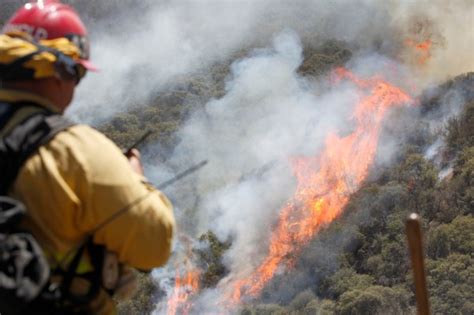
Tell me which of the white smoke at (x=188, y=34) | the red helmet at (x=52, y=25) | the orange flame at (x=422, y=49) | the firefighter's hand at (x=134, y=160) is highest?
the red helmet at (x=52, y=25)

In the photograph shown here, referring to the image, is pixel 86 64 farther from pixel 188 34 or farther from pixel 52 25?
pixel 188 34

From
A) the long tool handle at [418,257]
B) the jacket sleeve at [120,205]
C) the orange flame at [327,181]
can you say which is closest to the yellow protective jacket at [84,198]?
the jacket sleeve at [120,205]

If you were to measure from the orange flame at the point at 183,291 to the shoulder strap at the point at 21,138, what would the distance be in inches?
898

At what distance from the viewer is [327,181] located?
29.4 m

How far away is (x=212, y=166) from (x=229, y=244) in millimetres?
6539

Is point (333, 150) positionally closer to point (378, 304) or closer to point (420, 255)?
point (378, 304)

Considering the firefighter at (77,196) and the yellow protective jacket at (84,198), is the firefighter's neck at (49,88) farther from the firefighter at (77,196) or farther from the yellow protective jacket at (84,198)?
the yellow protective jacket at (84,198)

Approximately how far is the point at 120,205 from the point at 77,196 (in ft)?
0.37

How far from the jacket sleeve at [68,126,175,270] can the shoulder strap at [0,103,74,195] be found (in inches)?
3.2

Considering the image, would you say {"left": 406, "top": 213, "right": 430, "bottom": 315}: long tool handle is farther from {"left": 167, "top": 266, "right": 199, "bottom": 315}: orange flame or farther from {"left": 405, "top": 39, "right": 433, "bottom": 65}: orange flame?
{"left": 405, "top": 39, "right": 433, "bottom": 65}: orange flame

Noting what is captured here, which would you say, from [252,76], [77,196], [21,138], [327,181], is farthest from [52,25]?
[252,76]

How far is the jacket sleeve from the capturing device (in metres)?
1.91

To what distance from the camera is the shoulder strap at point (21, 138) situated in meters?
1.95

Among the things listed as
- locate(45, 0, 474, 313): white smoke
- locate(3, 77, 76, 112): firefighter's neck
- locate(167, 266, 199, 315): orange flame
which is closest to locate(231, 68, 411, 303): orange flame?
locate(45, 0, 474, 313): white smoke
